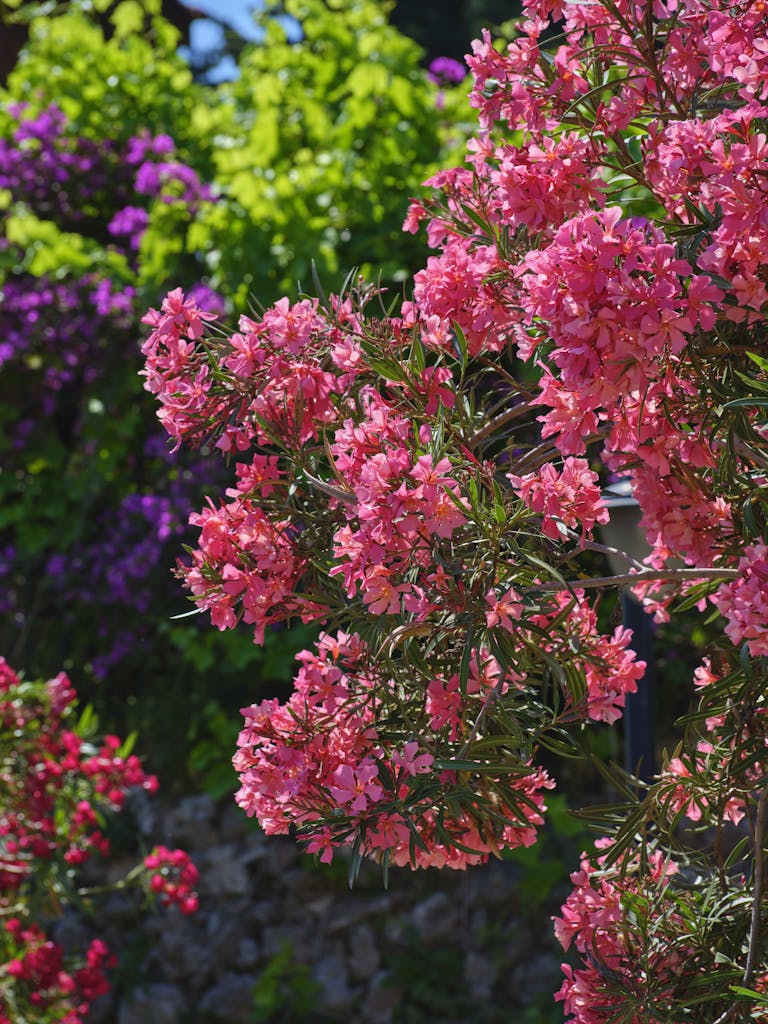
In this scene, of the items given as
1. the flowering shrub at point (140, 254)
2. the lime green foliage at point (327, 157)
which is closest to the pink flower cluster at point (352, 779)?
the flowering shrub at point (140, 254)

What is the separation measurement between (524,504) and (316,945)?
3842mm

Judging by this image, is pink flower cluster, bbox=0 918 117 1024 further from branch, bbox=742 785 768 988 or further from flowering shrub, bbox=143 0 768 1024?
branch, bbox=742 785 768 988

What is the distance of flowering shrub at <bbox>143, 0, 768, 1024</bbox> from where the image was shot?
142 centimetres

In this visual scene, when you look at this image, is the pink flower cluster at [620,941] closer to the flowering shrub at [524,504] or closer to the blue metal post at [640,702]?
the flowering shrub at [524,504]

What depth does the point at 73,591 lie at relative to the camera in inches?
211

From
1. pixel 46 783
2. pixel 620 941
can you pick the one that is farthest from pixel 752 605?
pixel 46 783

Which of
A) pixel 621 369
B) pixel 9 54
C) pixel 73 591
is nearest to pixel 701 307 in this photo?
pixel 621 369

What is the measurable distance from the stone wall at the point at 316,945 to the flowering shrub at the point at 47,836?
0.95 metres

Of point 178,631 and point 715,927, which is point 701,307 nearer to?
point 715,927

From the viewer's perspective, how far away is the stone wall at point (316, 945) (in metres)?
4.69

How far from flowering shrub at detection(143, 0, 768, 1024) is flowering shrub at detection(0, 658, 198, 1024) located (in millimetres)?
2175

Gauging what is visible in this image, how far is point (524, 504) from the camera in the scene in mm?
1458

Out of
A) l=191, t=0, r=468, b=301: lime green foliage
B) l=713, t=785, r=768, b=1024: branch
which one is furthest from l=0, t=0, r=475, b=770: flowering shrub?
l=713, t=785, r=768, b=1024: branch

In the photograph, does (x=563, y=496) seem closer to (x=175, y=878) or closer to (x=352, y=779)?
(x=352, y=779)
